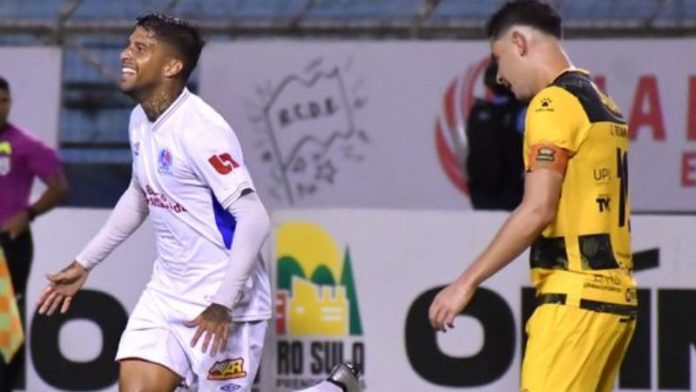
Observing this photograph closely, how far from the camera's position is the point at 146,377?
6520mm

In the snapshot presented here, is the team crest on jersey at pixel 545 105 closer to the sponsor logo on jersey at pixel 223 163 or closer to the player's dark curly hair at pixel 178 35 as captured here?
the sponsor logo on jersey at pixel 223 163

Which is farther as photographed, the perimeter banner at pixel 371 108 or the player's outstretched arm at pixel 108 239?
the perimeter banner at pixel 371 108

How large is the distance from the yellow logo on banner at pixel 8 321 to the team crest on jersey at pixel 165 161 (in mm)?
2625

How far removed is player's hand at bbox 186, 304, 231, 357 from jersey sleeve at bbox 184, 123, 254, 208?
374 millimetres

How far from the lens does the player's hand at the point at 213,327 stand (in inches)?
246

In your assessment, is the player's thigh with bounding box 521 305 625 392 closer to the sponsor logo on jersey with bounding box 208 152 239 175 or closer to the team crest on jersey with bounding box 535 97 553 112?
the team crest on jersey with bounding box 535 97 553 112

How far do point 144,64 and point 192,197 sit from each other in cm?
51

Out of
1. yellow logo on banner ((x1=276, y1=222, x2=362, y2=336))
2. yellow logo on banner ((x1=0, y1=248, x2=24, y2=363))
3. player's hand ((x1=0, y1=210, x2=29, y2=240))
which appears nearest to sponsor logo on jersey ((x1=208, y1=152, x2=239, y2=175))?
yellow logo on banner ((x1=276, y1=222, x2=362, y2=336))

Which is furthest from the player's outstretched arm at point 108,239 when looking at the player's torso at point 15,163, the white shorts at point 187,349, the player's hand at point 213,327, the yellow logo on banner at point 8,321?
the player's torso at point 15,163

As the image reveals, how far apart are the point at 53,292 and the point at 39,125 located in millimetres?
5988

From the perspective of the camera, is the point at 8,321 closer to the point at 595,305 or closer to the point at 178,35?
the point at 178,35

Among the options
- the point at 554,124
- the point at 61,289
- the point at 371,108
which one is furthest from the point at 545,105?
the point at 371,108

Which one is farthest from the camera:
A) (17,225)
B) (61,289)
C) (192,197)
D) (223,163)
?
(17,225)

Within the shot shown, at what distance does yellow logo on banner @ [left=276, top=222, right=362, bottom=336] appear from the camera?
8.77 meters
